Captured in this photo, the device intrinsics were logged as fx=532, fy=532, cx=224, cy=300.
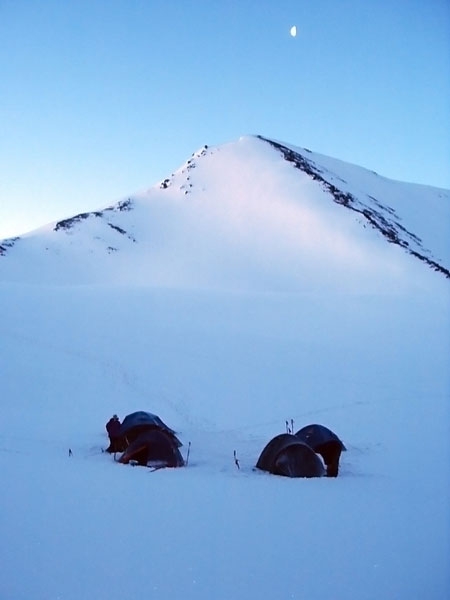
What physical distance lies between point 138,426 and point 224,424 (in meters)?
3.44

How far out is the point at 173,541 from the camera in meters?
7.52

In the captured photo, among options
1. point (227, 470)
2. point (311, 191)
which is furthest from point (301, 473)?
point (311, 191)

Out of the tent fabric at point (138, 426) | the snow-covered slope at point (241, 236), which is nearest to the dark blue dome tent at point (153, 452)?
the tent fabric at point (138, 426)

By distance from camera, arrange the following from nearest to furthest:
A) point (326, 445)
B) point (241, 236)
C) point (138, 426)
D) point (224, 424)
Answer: point (326, 445) < point (138, 426) < point (224, 424) < point (241, 236)

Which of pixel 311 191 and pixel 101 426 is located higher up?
pixel 311 191

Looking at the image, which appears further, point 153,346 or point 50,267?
point 50,267

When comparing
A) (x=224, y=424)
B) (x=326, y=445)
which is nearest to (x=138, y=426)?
(x=224, y=424)

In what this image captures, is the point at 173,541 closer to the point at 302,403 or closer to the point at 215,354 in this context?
the point at 302,403

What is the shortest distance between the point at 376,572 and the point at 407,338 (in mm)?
22909

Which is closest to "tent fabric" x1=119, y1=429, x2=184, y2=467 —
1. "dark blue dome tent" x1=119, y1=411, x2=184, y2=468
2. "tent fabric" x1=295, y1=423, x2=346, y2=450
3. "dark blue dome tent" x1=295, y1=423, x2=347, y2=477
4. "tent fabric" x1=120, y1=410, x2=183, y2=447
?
"dark blue dome tent" x1=119, y1=411, x2=184, y2=468

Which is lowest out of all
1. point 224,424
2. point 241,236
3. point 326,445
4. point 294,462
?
point 294,462

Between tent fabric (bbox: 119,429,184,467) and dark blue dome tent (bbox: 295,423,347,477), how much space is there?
3.10 meters

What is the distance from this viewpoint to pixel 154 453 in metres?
12.1

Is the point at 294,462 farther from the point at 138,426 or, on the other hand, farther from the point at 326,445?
the point at 138,426
